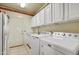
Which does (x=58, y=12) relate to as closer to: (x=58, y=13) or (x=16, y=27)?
(x=58, y=13)

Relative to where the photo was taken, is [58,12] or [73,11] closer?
[73,11]

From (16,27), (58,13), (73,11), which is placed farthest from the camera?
(58,13)

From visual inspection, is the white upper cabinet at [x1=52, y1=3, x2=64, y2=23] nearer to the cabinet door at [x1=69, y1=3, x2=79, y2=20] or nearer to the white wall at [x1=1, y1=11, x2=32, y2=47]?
the cabinet door at [x1=69, y1=3, x2=79, y2=20]

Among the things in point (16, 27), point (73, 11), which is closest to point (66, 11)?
point (73, 11)

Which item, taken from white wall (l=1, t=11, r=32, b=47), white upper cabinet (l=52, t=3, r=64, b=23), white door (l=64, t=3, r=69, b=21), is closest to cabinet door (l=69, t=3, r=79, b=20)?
white door (l=64, t=3, r=69, b=21)

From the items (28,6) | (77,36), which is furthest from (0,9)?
(77,36)

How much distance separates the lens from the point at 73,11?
1515mm

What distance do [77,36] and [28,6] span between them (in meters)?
0.94

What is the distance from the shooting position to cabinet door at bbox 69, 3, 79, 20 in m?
1.44

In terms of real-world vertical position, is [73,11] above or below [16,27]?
above

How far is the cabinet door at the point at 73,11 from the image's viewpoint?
56.7 inches

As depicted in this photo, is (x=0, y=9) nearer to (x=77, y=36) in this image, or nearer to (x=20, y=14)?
(x=20, y=14)

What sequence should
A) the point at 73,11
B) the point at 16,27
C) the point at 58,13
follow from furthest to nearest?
the point at 58,13
the point at 16,27
the point at 73,11
